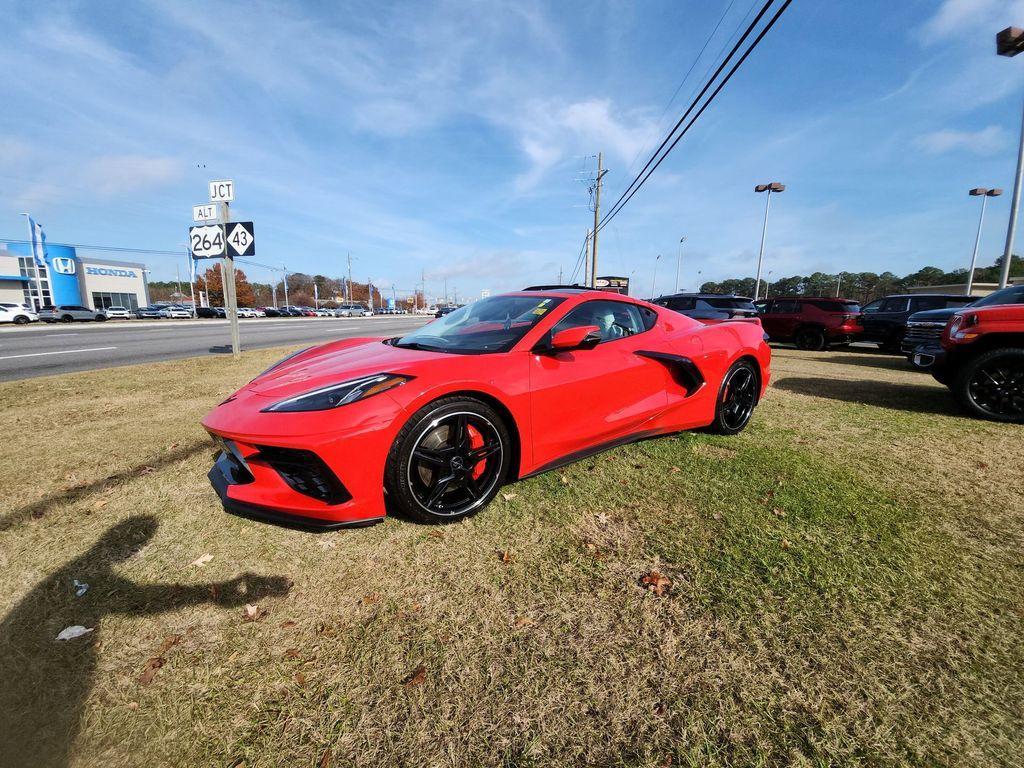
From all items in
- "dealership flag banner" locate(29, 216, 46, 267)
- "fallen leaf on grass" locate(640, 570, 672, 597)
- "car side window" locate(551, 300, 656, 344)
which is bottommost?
"fallen leaf on grass" locate(640, 570, 672, 597)

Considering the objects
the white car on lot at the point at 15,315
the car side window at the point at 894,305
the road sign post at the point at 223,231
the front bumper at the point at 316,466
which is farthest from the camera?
the white car on lot at the point at 15,315

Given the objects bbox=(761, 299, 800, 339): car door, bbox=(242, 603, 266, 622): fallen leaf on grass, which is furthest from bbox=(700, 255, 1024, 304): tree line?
bbox=(242, 603, 266, 622): fallen leaf on grass

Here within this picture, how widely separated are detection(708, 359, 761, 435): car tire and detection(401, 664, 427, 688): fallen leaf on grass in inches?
122

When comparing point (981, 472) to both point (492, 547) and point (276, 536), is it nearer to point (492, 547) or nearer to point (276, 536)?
point (492, 547)

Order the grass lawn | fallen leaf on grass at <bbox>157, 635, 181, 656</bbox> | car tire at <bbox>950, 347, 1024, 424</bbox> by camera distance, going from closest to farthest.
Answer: the grass lawn
fallen leaf on grass at <bbox>157, 635, 181, 656</bbox>
car tire at <bbox>950, 347, 1024, 424</bbox>

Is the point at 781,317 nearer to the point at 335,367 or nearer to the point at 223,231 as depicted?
the point at 335,367

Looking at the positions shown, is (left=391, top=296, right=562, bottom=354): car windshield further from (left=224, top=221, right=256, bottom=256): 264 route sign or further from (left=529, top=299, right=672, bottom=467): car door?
(left=224, top=221, right=256, bottom=256): 264 route sign

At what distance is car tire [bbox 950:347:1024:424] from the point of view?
14.0ft

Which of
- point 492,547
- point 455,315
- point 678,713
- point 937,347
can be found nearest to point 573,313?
point 455,315

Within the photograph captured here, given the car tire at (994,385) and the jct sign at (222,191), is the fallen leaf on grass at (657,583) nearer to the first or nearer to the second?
the car tire at (994,385)

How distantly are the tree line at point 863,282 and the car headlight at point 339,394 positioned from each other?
5726 cm

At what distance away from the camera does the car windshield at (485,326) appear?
109 inches

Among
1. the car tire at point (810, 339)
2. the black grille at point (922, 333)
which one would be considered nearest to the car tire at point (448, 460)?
the black grille at point (922, 333)

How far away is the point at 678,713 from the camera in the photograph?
4.57 ft
